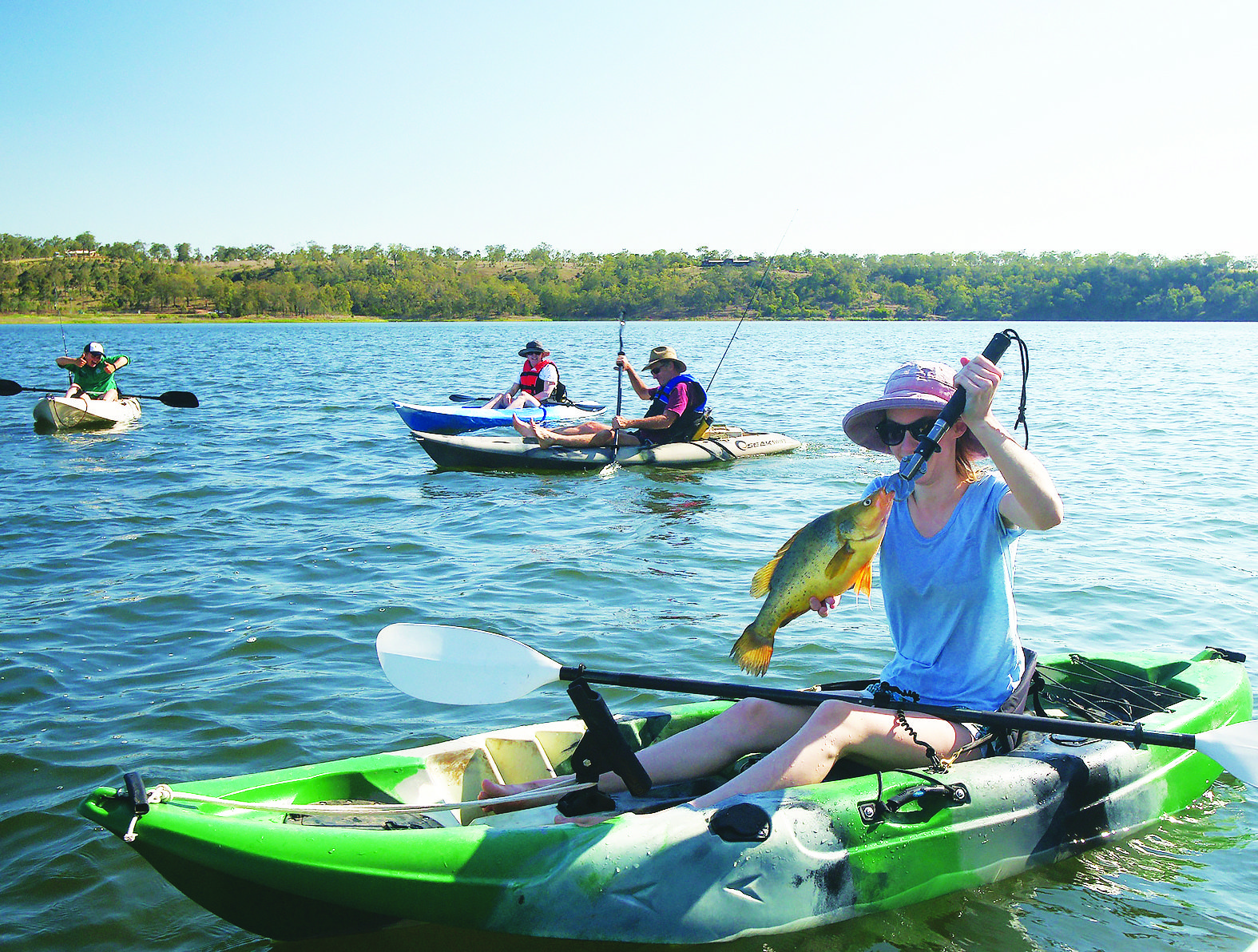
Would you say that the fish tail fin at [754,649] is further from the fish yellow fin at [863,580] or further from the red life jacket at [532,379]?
the red life jacket at [532,379]

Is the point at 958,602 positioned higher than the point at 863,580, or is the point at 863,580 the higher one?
the point at 863,580

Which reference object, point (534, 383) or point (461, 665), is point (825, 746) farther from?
point (534, 383)

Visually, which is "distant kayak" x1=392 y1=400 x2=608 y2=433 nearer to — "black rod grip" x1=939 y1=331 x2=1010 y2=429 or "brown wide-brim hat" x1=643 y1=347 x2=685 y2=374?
"brown wide-brim hat" x1=643 y1=347 x2=685 y2=374

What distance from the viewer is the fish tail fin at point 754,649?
3.36 meters

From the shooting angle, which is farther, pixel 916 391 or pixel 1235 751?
pixel 916 391

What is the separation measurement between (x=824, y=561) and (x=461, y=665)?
163 centimetres

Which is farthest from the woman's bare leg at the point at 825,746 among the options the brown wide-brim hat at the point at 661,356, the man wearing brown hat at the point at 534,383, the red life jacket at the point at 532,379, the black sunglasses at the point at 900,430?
the red life jacket at the point at 532,379

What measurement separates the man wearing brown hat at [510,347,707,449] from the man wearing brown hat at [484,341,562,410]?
8.35 ft

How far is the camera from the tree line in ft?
299

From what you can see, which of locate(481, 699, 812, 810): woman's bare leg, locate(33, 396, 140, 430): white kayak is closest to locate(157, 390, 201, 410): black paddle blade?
locate(33, 396, 140, 430): white kayak

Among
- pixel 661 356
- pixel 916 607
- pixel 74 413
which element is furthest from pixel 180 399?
pixel 916 607

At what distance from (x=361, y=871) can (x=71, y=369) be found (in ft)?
54.3

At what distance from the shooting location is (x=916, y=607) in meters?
3.54

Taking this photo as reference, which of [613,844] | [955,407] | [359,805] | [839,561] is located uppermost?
[955,407]
